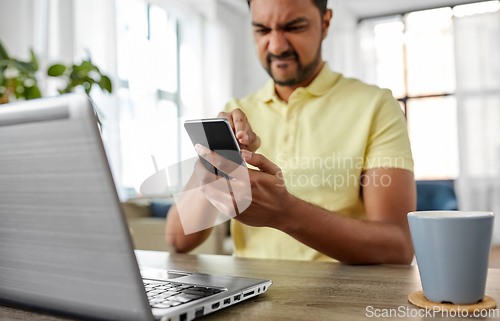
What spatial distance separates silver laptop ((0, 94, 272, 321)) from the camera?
0.29 m

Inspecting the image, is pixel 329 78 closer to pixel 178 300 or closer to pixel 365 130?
pixel 365 130

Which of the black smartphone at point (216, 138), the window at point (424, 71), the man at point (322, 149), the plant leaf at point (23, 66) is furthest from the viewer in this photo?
the window at point (424, 71)

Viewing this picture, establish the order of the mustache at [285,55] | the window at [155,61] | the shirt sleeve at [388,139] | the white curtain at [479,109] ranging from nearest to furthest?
1. the shirt sleeve at [388,139]
2. the mustache at [285,55]
3. the window at [155,61]
4. the white curtain at [479,109]

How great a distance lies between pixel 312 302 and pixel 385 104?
0.68m

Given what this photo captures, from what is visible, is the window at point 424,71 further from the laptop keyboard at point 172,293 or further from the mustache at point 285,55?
the laptop keyboard at point 172,293

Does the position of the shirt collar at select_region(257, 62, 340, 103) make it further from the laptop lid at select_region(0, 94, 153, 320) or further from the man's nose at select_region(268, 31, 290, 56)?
the laptop lid at select_region(0, 94, 153, 320)

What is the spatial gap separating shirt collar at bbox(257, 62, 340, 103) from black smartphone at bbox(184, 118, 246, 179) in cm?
58

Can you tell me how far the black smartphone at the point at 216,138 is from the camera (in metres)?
0.52

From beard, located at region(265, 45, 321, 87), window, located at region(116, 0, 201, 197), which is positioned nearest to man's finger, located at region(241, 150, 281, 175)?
beard, located at region(265, 45, 321, 87)

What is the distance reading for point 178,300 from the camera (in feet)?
1.30

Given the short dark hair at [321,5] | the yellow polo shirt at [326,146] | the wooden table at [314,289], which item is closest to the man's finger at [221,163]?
the wooden table at [314,289]

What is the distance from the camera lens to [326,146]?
1.00 m

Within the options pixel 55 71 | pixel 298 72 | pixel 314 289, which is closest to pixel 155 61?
pixel 55 71

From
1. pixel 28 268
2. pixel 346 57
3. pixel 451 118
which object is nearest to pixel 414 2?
pixel 346 57
